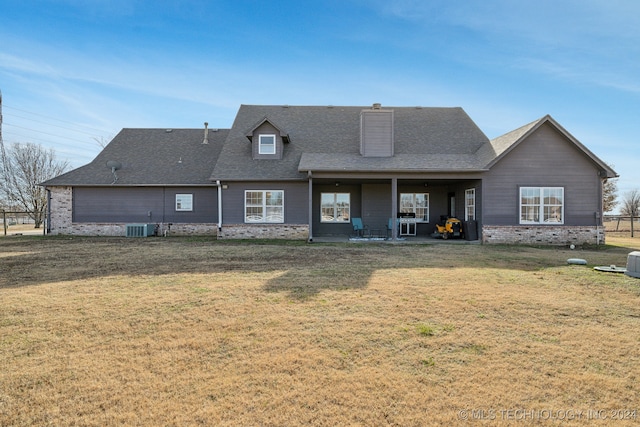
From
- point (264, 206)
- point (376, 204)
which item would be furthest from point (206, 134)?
point (376, 204)

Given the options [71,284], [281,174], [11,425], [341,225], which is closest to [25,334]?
[11,425]

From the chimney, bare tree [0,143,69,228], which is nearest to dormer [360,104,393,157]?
the chimney

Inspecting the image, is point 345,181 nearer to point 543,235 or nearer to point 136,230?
point 543,235

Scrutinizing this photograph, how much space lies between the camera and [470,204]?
15.4m

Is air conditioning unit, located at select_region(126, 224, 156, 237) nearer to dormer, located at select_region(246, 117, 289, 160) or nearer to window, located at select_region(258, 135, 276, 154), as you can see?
dormer, located at select_region(246, 117, 289, 160)

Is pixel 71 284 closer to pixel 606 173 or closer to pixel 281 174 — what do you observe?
pixel 281 174

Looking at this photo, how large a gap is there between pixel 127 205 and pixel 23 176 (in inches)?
930

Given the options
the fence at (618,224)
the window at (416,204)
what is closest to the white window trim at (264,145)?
the window at (416,204)

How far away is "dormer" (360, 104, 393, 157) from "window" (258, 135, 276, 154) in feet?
13.9

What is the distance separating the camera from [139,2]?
14.4m

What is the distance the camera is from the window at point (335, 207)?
17.0 meters

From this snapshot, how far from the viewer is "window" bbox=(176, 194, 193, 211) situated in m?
17.6

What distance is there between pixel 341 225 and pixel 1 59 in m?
25.1

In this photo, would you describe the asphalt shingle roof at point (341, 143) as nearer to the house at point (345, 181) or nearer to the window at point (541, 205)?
the house at point (345, 181)
